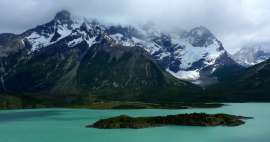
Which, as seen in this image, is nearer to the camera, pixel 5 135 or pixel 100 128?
pixel 5 135

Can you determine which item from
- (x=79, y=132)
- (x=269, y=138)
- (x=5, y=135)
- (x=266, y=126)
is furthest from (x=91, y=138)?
(x=266, y=126)

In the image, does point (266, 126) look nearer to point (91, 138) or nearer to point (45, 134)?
point (91, 138)

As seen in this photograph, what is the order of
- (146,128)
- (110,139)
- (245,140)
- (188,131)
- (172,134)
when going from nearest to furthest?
(245,140) < (110,139) < (172,134) < (188,131) < (146,128)

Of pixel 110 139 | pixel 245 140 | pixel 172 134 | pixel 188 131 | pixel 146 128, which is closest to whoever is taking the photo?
pixel 245 140

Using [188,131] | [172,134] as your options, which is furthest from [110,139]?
[188,131]

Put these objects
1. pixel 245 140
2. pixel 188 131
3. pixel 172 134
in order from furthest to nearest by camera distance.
→ pixel 188 131
pixel 172 134
pixel 245 140

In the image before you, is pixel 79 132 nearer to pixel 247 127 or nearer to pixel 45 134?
pixel 45 134
